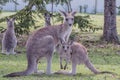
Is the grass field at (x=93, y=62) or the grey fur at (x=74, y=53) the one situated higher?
the grey fur at (x=74, y=53)

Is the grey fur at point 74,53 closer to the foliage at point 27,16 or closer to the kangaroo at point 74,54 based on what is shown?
the kangaroo at point 74,54

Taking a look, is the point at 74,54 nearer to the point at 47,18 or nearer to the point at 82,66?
the point at 82,66

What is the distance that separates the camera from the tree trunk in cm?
1869

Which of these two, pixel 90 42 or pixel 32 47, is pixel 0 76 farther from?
pixel 90 42

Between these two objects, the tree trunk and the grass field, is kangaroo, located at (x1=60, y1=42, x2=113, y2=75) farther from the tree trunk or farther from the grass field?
the tree trunk

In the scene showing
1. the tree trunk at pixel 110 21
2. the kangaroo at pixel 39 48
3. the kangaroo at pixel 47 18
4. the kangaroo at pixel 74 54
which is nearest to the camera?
the kangaroo at pixel 39 48

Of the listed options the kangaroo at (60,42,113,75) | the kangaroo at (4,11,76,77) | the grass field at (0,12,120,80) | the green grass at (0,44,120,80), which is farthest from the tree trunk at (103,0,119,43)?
the kangaroo at (4,11,76,77)

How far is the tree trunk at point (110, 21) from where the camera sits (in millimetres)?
18688

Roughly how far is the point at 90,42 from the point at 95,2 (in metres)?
32.8

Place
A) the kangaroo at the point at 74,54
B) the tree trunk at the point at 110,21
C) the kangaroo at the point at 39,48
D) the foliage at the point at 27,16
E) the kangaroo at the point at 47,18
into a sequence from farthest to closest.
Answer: the tree trunk at the point at 110,21
the foliage at the point at 27,16
the kangaroo at the point at 47,18
the kangaroo at the point at 74,54
the kangaroo at the point at 39,48

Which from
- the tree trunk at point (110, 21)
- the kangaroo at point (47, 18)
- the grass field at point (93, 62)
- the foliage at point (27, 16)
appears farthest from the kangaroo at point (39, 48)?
the tree trunk at point (110, 21)

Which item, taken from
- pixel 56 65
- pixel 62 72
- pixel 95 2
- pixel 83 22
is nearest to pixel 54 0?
pixel 83 22

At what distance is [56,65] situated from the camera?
11.9 metres

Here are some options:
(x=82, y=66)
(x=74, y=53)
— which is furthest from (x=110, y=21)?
(x=74, y=53)
